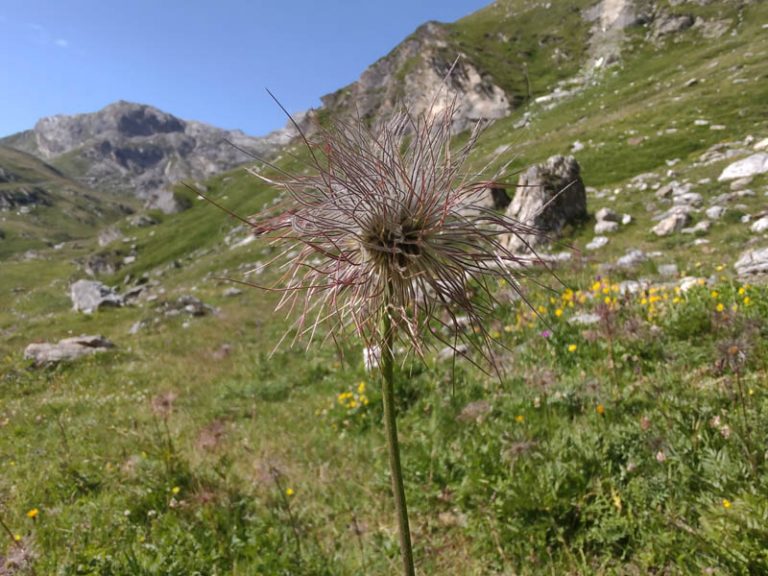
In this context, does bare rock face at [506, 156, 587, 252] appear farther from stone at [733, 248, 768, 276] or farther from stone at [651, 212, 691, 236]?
stone at [733, 248, 768, 276]

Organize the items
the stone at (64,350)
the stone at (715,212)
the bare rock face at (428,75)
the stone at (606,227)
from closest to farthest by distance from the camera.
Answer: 1. the stone at (715,212)
2. the stone at (64,350)
3. the stone at (606,227)
4. the bare rock face at (428,75)

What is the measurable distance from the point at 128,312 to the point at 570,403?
74.6 feet

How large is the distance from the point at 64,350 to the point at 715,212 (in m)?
17.8

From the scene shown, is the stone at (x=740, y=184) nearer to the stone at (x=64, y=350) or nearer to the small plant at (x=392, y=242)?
the small plant at (x=392, y=242)

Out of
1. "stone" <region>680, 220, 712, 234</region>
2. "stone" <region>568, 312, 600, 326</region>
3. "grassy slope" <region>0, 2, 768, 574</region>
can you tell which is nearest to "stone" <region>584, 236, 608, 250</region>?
"stone" <region>680, 220, 712, 234</region>

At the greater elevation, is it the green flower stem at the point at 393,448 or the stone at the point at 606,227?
the stone at the point at 606,227

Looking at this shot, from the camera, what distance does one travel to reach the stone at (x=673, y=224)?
11648 mm

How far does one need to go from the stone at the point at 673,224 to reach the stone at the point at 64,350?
15.4 m

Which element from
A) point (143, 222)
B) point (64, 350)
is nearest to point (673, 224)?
point (64, 350)

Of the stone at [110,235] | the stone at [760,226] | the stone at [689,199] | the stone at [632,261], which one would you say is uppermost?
the stone at [110,235]

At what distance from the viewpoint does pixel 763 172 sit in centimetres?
1363

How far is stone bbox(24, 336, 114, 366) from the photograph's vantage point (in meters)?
12.4

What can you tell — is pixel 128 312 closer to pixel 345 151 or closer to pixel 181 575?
pixel 181 575

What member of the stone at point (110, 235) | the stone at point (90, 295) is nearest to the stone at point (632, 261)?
the stone at point (90, 295)
